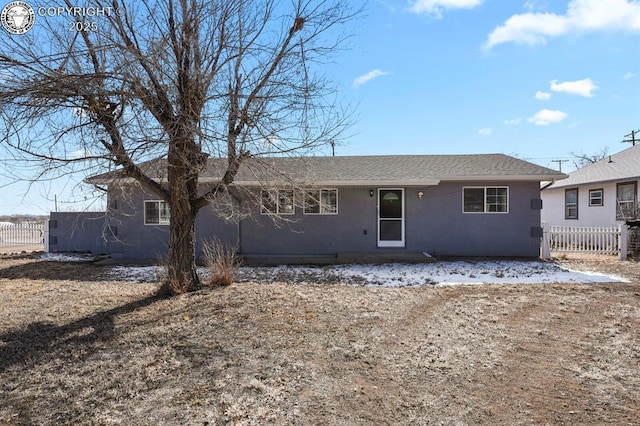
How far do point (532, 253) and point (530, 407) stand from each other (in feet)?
33.3

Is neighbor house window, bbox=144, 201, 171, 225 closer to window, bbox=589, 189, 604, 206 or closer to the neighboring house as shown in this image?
the neighboring house

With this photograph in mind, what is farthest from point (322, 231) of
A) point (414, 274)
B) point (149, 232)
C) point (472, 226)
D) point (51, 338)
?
point (51, 338)

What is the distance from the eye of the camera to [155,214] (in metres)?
12.6

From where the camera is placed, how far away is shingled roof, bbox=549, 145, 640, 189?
16144 mm

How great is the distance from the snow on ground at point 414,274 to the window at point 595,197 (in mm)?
9161

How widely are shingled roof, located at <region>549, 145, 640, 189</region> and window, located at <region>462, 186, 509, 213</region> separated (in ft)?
23.8

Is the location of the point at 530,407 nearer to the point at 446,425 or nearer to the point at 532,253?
the point at 446,425

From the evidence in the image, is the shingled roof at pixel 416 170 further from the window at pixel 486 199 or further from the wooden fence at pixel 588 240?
the wooden fence at pixel 588 240

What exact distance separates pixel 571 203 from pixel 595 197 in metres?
1.61

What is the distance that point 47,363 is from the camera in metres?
4.12

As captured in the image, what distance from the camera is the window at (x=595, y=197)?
17.5 metres

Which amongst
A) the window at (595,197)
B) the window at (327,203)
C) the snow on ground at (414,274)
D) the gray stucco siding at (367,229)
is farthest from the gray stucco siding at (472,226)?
the window at (595,197)

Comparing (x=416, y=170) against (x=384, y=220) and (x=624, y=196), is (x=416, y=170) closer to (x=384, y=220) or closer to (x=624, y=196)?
(x=384, y=220)

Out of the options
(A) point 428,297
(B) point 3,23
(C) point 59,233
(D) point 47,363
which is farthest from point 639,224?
(C) point 59,233
